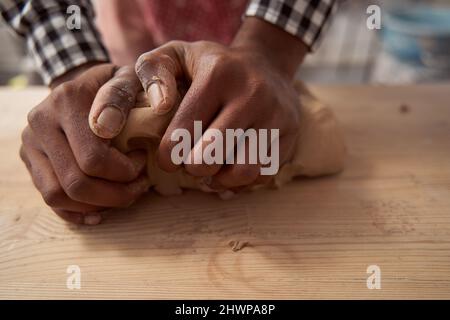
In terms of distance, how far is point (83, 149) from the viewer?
0.62 meters

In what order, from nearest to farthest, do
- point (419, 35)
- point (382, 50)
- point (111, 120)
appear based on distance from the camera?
point (111, 120), point (419, 35), point (382, 50)

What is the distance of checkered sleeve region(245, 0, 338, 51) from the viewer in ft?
2.53

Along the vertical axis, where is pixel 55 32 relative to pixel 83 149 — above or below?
above

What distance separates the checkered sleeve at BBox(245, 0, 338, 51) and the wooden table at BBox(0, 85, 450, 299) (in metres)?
0.30

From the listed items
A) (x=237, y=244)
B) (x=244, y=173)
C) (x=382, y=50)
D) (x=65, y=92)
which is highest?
(x=382, y=50)

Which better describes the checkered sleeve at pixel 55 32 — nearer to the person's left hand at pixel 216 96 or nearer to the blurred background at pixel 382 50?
the person's left hand at pixel 216 96

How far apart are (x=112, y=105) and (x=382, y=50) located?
1760 millimetres

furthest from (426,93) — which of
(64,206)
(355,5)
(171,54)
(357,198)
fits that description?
(355,5)

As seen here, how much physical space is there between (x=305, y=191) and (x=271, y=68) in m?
0.26

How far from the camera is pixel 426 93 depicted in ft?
3.89

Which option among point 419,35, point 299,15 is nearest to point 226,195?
point 299,15

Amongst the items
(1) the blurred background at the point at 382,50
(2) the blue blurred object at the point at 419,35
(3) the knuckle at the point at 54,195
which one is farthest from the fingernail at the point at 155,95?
(2) the blue blurred object at the point at 419,35

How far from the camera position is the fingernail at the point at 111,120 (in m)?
0.61

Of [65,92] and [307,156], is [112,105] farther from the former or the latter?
[307,156]
